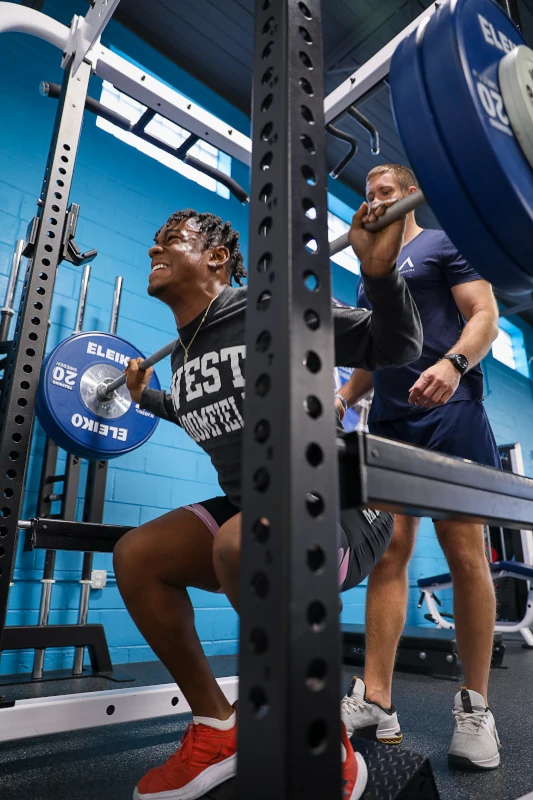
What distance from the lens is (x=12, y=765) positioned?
1271mm

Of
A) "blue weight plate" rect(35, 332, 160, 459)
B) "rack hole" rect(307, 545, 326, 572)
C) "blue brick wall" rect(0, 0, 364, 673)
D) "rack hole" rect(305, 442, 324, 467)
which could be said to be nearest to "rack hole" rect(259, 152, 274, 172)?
"rack hole" rect(305, 442, 324, 467)

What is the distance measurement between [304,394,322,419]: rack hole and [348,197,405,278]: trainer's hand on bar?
1.06 ft

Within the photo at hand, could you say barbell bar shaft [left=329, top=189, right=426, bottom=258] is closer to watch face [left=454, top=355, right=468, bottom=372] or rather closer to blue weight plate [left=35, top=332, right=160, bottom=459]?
watch face [left=454, top=355, right=468, bottom=372]

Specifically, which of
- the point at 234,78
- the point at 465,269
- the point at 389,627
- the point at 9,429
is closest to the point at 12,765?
the point at 9,429

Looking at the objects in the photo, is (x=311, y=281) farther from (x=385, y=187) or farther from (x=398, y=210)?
(x=385, y=187)

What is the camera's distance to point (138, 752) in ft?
4.59

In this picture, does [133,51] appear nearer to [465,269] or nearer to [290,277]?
[465,269]

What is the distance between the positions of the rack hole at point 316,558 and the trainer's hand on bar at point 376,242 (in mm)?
457

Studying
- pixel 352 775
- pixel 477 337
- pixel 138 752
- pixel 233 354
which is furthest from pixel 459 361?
pixel 138 752

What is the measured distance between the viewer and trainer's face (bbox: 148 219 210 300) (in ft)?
4.76

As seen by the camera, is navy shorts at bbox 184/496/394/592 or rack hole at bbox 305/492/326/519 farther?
navy shorts at bbox 184/496/394/592

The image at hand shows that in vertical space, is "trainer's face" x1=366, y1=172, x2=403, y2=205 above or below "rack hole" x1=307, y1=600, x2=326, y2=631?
above

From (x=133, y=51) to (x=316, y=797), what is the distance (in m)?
4.10

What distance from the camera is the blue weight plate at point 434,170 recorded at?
0.72m
